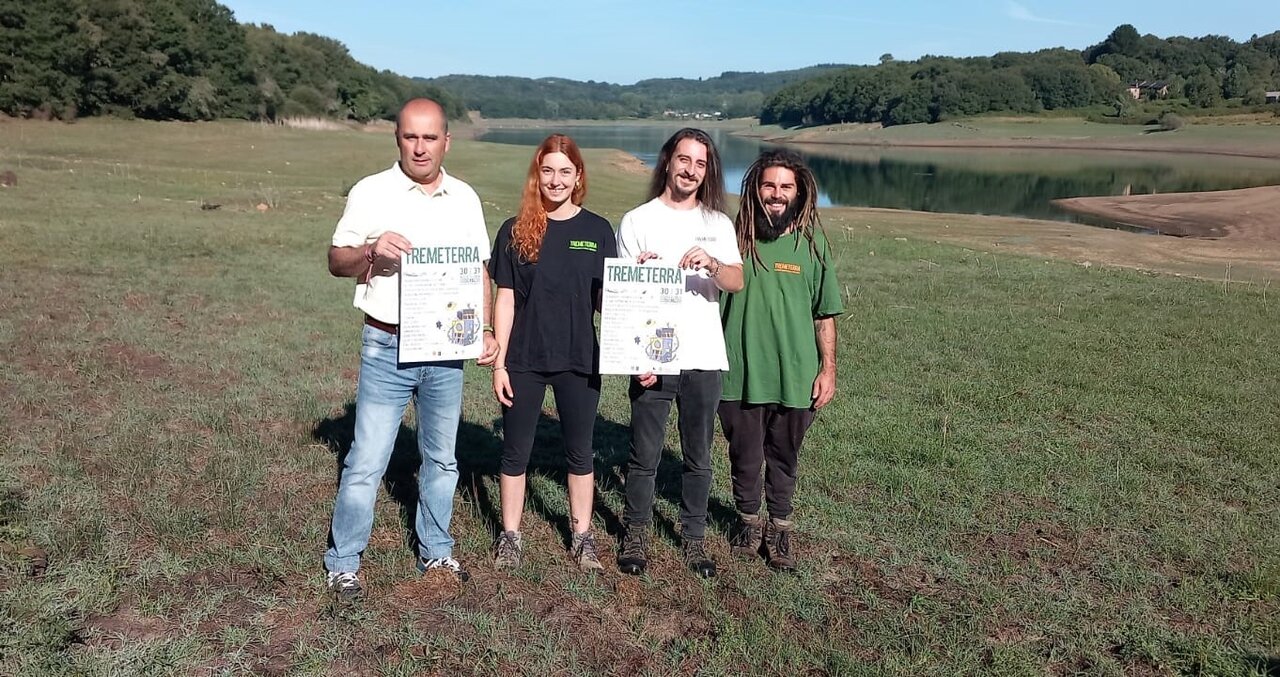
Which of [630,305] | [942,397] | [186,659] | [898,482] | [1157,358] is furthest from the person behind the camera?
[1157,358]

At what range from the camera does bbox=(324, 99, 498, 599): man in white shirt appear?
10.9ft

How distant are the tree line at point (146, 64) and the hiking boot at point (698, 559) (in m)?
53.3

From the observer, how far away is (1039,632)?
3568 millimetres

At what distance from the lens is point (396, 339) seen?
344cm

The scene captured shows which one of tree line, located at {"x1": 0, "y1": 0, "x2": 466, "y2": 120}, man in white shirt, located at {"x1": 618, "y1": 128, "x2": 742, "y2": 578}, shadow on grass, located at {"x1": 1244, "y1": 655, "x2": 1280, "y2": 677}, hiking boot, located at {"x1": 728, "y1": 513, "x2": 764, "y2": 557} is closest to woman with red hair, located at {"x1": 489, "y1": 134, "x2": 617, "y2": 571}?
man in white shirt, located at {"x1": 618, "y1": 128, "x2": 742, "y2": 578}

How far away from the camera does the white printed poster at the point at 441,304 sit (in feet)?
11.0

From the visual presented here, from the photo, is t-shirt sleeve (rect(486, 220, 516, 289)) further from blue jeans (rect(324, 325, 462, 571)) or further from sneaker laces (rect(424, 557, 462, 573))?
sneaker laces (rect(424, 557, 462, 573))

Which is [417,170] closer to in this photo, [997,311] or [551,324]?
[551,324]

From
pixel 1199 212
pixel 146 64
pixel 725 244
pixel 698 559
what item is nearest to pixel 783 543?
pixel 698 559

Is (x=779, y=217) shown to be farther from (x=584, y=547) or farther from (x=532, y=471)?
(x=532, y=471)

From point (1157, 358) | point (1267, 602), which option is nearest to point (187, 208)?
point (1157, 358)

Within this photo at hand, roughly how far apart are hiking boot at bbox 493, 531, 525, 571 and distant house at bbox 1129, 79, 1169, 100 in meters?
146

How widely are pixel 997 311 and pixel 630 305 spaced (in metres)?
8.56

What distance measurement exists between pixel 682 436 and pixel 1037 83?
445ft
